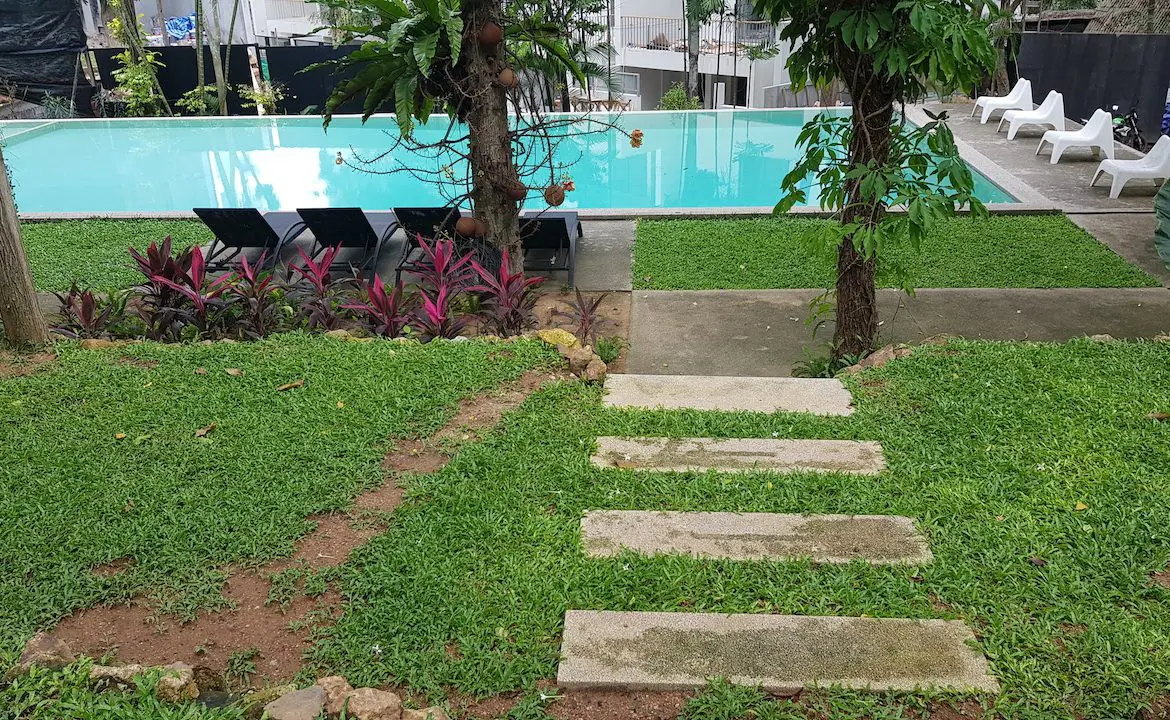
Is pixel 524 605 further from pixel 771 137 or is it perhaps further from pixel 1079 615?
pixel 771 137

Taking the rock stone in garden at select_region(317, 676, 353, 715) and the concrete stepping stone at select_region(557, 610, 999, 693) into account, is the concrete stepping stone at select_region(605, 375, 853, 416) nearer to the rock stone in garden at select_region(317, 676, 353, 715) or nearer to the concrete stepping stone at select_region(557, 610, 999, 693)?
the concrete stepping stone at select_region(557, 610, 999, 693)

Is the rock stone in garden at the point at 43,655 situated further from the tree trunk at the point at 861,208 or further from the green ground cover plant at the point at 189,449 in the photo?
the tree trunk at the point at 861,208

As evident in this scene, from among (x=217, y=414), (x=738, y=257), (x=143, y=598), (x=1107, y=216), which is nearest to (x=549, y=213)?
(x=738, y=257)

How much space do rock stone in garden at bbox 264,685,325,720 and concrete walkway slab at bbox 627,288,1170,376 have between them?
3432 millimetres

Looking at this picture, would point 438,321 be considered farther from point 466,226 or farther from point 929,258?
point 929,258

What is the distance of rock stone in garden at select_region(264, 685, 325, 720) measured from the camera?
2373mm

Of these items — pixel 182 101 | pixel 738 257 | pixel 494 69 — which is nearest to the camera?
pixel 494 69

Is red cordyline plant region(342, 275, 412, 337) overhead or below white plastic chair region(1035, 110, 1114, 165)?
below

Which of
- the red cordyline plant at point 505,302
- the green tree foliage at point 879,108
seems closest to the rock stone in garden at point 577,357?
the red cordyline plant at point 505,302

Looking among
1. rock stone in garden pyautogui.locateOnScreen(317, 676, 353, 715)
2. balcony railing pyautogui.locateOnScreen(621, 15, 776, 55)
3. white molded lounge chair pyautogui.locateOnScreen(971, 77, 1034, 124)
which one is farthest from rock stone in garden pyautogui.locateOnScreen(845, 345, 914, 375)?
balcony railing pyautogui.locateOnScreen(621, 15, 776, 55)

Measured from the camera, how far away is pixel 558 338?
17.5ft

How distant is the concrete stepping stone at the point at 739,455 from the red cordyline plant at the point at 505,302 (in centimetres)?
195

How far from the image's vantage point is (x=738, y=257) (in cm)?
783

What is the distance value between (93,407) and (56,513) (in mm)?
1096
